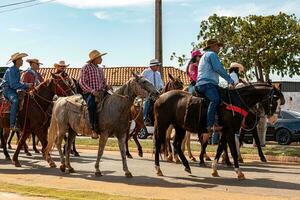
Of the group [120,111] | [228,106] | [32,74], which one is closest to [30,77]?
[32,74]

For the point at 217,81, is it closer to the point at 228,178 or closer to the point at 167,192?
the point at 228,178

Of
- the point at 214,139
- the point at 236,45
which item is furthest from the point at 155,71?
the point at 236,45

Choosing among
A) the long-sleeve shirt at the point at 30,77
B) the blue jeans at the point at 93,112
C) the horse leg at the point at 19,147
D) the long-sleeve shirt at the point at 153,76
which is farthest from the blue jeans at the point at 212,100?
the long-sleeve shirt at the point at 30,77

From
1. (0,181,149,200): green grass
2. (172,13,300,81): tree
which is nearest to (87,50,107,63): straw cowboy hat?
(0,181,149,200): green grass

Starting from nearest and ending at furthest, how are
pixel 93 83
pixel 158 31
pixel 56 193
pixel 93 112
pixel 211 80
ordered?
pixel 56 193 < pixel 211 80 < pixel 93 112 < pixel 93 83 < pixel 158 31

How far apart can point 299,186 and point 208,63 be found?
133 inches

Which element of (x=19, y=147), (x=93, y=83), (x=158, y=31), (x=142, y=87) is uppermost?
(x=158, y=31)

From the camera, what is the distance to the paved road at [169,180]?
10.2 m

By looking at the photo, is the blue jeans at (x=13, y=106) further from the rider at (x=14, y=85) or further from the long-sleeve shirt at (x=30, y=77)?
the long-sleeve shirt at (x=30, y=77)

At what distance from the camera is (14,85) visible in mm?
15141

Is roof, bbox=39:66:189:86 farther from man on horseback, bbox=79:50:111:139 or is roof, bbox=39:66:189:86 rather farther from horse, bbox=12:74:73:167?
man on horseback, bbox=79:50:111:139

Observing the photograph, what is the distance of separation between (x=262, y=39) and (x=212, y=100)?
3232 cm

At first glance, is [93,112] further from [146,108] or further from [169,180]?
[146,108]

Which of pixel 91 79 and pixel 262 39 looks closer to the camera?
pixel 91 79
